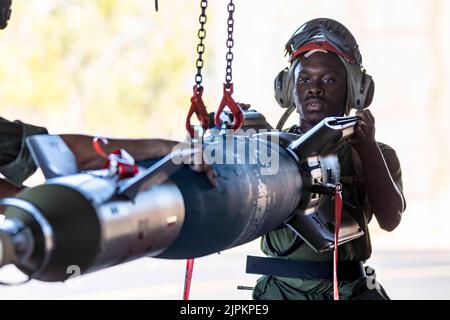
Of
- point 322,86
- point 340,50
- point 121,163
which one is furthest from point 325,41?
point 121,163

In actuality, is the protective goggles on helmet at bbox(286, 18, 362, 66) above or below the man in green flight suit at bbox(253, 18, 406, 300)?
above

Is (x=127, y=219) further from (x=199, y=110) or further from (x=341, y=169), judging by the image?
(x=341, y=169)

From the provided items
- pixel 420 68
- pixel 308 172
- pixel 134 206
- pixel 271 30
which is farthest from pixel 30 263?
pixel 420 68

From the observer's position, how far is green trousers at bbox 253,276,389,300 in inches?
118

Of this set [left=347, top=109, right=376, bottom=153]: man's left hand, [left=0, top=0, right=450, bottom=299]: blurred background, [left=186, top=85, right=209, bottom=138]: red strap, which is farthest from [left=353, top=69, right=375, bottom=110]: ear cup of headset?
[left=0, top=0, right=450, bottom=299]: blurred background

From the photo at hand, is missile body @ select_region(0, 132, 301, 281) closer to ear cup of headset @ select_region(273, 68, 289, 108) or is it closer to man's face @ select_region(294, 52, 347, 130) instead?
man's face @ select_region(294, 52, 347, 130)

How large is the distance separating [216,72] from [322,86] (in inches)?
289

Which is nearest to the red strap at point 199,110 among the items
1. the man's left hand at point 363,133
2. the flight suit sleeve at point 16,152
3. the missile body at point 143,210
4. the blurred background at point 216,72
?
the missile body at point 143,210

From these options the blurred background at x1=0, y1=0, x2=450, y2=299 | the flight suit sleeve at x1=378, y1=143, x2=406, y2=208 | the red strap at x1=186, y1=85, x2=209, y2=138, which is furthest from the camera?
the blurred background at x1=0, y1=0, x2=450, y2=299

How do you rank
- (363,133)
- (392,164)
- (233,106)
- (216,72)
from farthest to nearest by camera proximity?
(216,72), (392,164), (363,133), (233,106)

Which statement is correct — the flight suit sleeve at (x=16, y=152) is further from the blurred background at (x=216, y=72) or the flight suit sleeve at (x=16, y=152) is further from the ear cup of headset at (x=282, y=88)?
the blurred background at (x=216, y=72)

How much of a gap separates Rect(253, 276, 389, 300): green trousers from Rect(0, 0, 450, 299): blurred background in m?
5.43

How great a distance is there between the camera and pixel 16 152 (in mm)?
2594

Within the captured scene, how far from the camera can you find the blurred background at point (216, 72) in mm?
9242
